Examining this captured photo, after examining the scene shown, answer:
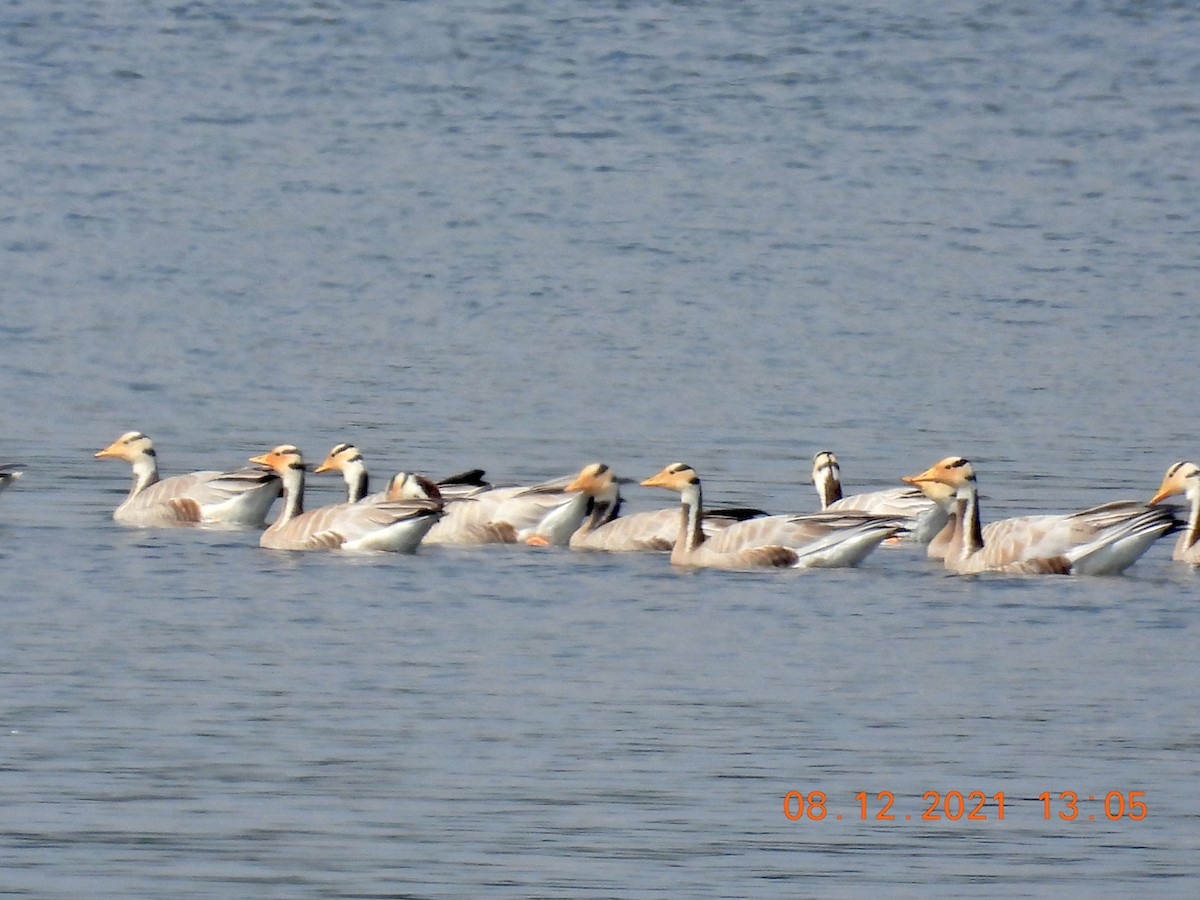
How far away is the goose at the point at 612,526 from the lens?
71.5 feet

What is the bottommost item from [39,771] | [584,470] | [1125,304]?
[39,771]

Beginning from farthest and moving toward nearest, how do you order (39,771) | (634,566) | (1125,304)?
(1125,304) → (634,566) → (39,771)

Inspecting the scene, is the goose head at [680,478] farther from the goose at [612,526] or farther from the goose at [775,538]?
the goose at [612,526]

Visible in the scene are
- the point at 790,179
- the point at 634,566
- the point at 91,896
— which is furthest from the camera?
the point at 790,179

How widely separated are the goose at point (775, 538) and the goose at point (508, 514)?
1.04m

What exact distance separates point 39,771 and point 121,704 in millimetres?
1458

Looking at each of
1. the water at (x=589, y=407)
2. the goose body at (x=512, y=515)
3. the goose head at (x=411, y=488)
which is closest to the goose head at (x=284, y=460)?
the goose head at (x=411, y=488)

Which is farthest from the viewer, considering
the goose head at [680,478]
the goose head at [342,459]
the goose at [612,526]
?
the goose head at [342,459]

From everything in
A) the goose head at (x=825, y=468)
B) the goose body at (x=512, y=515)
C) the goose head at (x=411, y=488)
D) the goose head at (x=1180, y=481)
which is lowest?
the goose body at (x=512, y=515)

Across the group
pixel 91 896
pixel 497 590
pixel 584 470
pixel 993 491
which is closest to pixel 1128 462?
pixel 993 491

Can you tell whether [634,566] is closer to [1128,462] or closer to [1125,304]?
[1128,462]

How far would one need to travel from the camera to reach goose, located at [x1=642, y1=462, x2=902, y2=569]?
19969 millimetres

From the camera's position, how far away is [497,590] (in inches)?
741

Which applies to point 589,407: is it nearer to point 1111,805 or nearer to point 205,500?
point 205,500
